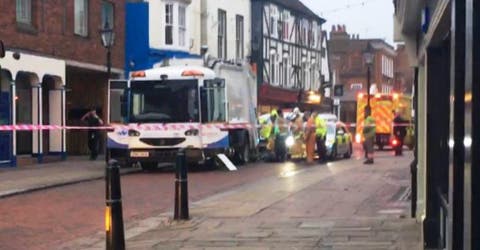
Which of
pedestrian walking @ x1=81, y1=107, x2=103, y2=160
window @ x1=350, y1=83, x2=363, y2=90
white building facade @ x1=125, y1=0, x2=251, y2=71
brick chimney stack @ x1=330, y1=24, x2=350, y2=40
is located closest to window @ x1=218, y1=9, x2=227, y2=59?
white building facade @ x1=125, y1=0, x2=251, y2=71

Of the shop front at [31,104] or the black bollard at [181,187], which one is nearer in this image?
the black bollard at [181,187]

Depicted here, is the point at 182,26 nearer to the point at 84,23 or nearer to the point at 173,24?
the point at 173,24

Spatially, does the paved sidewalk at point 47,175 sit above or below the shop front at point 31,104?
below

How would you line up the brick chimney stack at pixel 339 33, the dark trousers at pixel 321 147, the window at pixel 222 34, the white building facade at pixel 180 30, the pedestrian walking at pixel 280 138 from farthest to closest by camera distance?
the brick chimney stack at pixel 339 33 → the window at pixel 222 34 → the white building facade at pixel 180 30 → the pedestrian walking at pixel 280 138 → the dark trousers at pixel 321 147

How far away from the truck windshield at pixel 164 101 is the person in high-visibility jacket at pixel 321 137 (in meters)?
5.10

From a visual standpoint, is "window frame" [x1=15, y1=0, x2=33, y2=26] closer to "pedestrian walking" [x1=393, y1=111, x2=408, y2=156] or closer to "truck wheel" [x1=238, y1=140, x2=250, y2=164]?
"truck wheel" [x1=238, y1=140, x2=250, y2=164]

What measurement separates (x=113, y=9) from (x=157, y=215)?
1931 centimetres

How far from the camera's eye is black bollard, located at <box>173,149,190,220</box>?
39.2 feet

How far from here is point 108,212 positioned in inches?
342

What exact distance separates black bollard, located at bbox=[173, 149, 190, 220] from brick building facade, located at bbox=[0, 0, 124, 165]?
1314 cm

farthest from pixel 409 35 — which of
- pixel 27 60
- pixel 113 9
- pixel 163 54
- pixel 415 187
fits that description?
pixel 163 54

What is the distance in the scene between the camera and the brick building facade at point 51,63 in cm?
2459

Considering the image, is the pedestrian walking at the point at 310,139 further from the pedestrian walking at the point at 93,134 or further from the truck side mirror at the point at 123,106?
the pedestrian walking at the point at 93,134

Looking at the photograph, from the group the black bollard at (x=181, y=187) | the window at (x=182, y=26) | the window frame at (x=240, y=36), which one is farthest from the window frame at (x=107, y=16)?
the black bollard at (x=181, y=187)
